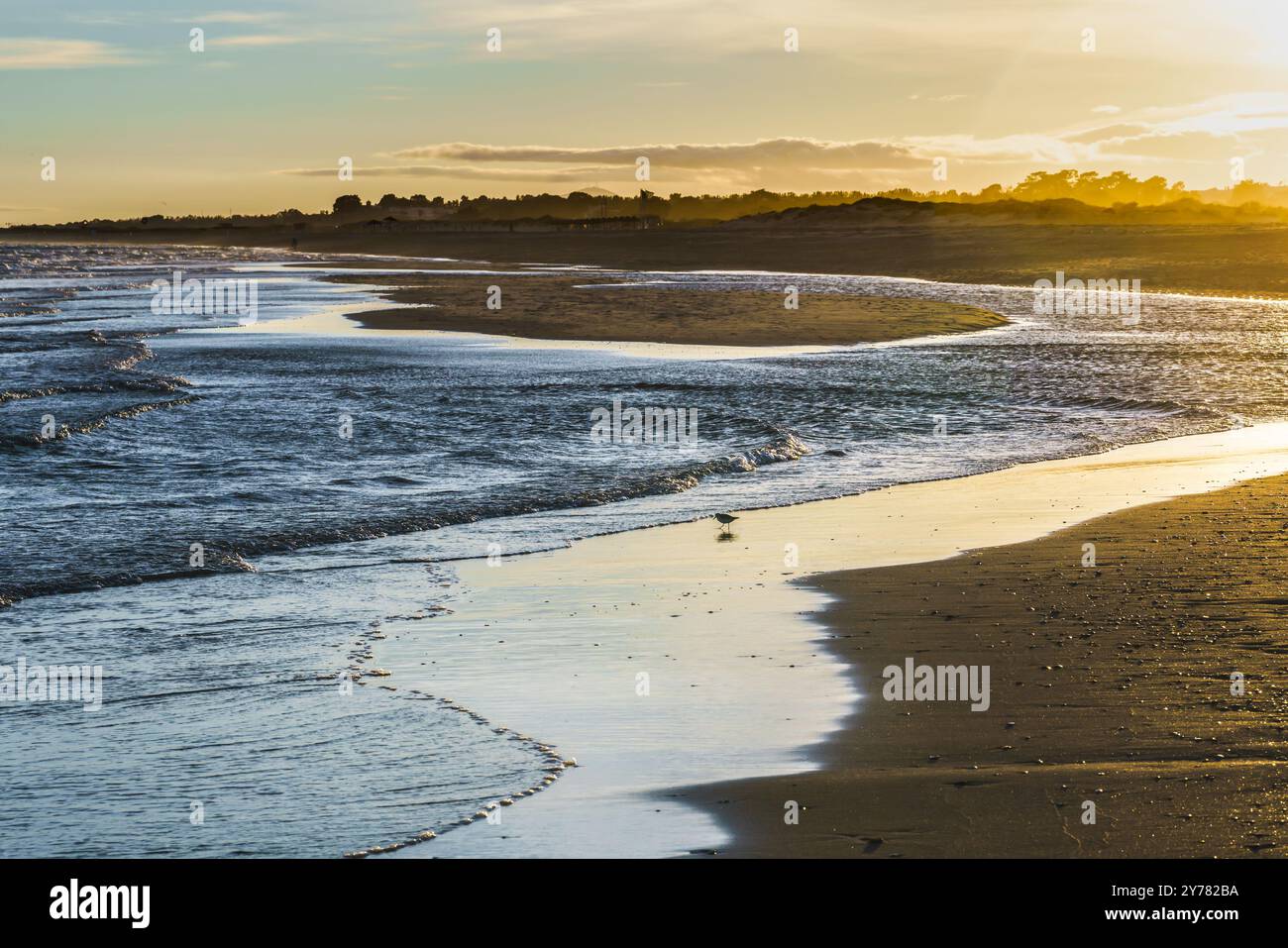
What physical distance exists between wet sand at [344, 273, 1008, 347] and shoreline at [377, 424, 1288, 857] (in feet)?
56.3

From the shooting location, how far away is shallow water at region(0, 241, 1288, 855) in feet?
20.2

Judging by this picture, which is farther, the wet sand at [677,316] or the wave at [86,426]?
the wet sand at [677,316]

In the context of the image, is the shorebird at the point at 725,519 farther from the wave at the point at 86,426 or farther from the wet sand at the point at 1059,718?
the wave at the point at 86,426

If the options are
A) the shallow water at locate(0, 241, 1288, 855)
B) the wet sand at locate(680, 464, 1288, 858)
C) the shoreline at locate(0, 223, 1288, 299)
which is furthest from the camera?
the shoreline at locate(0, 223, 1288, 299)

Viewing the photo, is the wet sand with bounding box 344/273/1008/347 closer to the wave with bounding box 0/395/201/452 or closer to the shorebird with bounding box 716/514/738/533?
the wave with bounding box 0/395/201/452

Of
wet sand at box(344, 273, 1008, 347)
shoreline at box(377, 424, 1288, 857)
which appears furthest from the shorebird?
wet sand at box(344, 273, 1008, 347)

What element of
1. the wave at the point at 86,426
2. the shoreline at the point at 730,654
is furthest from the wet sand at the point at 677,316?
the shoreline at the point at 730,654

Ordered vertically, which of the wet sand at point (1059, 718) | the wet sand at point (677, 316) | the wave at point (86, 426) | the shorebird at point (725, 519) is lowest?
the wet sand at point (1059, 718)

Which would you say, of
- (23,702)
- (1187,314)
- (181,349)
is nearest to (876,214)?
(1187,314)

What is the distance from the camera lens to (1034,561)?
1007 cm

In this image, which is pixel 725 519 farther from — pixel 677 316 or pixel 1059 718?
pixel 677 316

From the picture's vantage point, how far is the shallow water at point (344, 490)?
6.15 metres

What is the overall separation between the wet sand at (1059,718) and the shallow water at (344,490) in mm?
741
